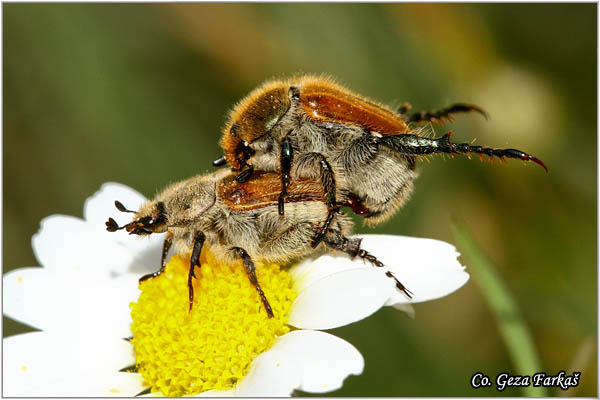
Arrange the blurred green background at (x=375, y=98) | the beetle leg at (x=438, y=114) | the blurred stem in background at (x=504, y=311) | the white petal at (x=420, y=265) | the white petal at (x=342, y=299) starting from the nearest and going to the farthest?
the white petal at (x=342, y=299) → the white petal at (x=420, y=265) → the blurred stem in background at (x=504, y=311) → the beetle leg at (x=438, y=114) → the blurred green background at (x=375, y=98)

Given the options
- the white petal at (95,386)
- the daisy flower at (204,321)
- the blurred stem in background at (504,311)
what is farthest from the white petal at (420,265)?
the white petal at (95,386)

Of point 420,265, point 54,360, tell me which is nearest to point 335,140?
point 420,265

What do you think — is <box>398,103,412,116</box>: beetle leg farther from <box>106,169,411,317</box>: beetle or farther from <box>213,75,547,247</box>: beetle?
<box>106,169,411,317</box>: beetle

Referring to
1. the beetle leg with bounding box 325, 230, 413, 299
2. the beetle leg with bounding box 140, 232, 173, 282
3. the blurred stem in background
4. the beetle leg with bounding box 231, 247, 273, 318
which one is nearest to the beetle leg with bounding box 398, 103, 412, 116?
the blurred stem in background

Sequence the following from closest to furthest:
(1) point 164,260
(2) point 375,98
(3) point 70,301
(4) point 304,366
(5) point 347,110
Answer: (4) point 304,366 < (5) point 347,110 < (1) point 164,260 < (3) point 70,301 < (2) point 375,98

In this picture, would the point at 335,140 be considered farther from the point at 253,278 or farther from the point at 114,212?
the point at 114,212

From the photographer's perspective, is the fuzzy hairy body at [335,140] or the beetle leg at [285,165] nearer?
the beetle leg at [285,165]

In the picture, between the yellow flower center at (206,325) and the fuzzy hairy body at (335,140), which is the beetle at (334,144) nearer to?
the fuzzy hairy body at (335,140)
